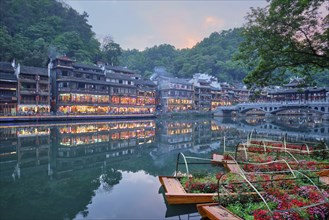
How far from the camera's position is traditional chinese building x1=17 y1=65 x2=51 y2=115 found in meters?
53.0

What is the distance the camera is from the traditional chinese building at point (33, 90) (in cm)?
5297

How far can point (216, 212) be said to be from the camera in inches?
313

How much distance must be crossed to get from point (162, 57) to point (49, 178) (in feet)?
407

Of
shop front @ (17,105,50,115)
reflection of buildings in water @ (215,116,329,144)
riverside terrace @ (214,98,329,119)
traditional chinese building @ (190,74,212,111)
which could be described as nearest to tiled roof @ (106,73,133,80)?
shop front @ (17,105,50,115)

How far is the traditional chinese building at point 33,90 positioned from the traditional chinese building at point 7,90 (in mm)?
940

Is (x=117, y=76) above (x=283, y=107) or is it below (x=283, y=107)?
Result: above

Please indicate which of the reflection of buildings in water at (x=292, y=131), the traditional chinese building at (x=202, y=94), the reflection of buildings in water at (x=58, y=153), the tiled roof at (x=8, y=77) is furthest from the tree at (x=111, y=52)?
the reflection of buildings in water at (x=58, y=153)

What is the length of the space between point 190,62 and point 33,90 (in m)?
83.3

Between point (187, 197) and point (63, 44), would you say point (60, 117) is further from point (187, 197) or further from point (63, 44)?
point (187, 197)

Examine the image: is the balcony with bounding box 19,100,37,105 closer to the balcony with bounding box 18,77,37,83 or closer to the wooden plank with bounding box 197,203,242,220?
the balcony with bounding box 18,77,37,83

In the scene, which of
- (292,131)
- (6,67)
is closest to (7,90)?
(6,67)

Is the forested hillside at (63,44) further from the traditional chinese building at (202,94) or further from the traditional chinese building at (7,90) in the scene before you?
the traditional chinese building at (202,94)

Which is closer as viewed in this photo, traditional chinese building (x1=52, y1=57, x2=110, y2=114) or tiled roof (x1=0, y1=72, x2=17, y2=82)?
tiled roof (x1=0, y1=72, x2=17, y2=82)

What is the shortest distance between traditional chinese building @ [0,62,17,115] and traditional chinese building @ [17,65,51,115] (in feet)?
3.08
